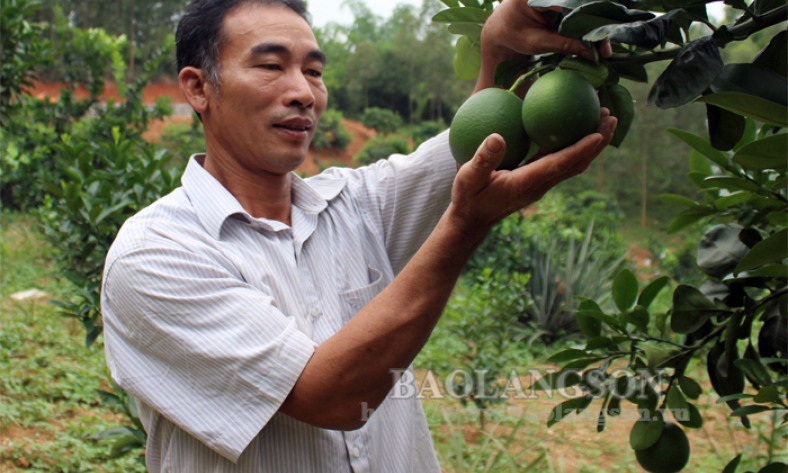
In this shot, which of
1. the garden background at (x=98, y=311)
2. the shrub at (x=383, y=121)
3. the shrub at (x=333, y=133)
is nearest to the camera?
the garden background at (x=98, y=311)

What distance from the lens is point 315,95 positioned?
1.27m

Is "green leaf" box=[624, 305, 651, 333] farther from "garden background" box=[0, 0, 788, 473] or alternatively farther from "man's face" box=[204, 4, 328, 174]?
"man's face" box=[204, 4, 328, 174]

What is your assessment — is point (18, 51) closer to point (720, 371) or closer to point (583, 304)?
point (583, 304)

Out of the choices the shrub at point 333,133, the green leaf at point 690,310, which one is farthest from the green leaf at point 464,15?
the shrub at point 333,133

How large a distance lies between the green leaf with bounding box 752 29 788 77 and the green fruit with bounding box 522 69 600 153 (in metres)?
0.21

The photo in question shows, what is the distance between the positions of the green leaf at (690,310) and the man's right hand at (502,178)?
0.50m

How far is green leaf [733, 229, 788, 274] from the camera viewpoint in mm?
763

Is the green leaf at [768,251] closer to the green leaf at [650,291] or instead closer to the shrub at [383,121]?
the green leaf at [650,291]

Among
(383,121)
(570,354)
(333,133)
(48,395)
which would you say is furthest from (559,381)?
(383,121)

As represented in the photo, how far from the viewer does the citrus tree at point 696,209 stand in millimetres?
679

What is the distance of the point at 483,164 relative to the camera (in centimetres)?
77

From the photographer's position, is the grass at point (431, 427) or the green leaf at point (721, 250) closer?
the green leaf at point (721, 250)

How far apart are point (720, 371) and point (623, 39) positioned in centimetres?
86

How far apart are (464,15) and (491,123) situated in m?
0.25
